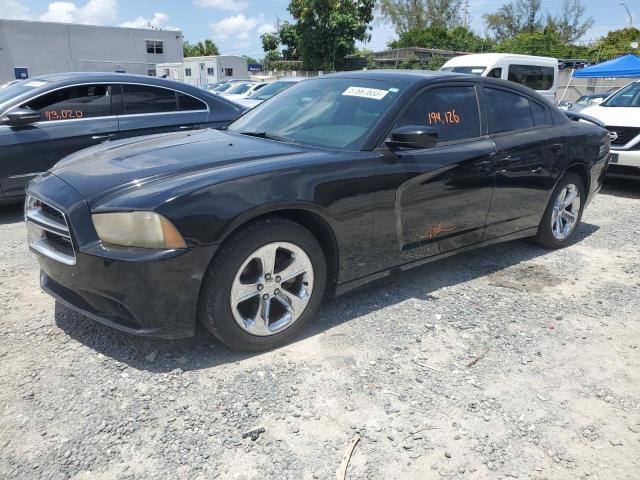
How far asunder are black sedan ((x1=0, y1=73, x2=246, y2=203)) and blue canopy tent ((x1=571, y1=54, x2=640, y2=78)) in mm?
17716

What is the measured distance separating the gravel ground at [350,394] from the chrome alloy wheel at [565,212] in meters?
1.15

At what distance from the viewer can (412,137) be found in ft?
10.6

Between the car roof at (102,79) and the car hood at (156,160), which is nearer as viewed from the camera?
the car hood at (156,160)

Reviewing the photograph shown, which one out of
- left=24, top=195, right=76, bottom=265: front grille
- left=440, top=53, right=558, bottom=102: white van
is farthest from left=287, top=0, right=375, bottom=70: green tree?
left=24, top=195, right=76, bottom=265: front grille

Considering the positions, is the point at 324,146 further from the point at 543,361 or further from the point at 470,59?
the point at 470,59

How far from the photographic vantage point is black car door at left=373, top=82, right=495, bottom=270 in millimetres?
3420

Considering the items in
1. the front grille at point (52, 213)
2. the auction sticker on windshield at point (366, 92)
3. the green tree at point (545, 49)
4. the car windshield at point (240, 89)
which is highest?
the green tree at point (545, 49)

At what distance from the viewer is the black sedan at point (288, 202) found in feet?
8.45

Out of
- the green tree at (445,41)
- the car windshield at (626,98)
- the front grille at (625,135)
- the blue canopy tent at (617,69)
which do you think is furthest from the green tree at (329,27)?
the front grille at (625,135)

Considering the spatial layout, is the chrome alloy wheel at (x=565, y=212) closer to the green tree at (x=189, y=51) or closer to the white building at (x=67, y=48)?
the white building at (x=67, y=48)

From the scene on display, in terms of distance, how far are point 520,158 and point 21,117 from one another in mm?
4618

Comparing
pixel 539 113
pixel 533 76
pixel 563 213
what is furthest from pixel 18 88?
pixel 533 76

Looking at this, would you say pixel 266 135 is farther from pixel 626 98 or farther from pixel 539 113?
pixel 626 98

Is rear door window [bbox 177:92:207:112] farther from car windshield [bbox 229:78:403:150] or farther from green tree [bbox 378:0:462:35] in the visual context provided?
green tree [bbox 378:0:462:35]
